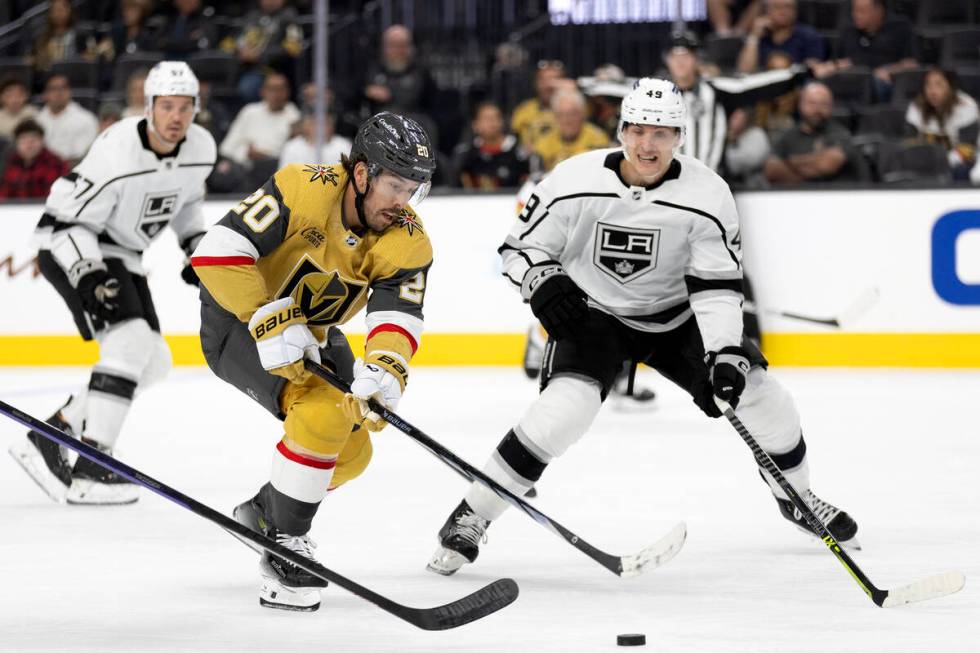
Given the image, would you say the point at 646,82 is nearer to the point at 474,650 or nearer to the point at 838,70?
the point at 474,650

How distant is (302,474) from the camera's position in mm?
3049

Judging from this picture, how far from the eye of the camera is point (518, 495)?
3.47 meters

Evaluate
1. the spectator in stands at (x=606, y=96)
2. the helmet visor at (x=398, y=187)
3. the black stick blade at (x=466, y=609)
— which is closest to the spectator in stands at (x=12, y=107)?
the spectator in stands at (x=606, y=96)

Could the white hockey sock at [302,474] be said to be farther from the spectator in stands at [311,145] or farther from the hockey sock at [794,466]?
the spectator in stands at [311,145]

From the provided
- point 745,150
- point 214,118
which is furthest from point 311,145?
point 745,150

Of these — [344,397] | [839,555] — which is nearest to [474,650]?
[344,397]

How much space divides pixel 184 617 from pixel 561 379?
1.01m

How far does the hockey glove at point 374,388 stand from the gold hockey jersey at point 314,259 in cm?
4

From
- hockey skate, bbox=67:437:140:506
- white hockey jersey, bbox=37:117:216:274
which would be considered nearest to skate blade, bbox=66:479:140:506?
hockey skate, bbox=67:437:140:506

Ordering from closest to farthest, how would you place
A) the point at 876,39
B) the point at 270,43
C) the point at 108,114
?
the point at 876,39
the point at 108,114
the point at 270,43

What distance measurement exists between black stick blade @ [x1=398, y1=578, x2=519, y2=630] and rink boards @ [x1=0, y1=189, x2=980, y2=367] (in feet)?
14.5

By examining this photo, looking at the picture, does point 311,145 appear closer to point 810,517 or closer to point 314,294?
point 314,294

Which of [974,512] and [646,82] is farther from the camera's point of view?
[974,512]

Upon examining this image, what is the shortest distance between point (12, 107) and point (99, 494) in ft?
18.2
